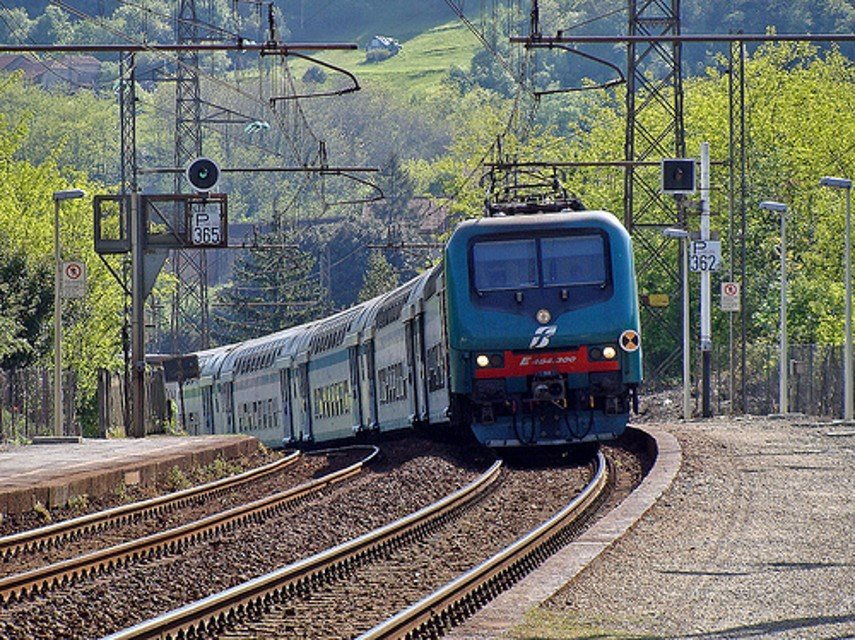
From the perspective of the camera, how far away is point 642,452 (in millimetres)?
25391

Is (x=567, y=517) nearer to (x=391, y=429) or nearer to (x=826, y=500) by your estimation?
(x=826, y=500)

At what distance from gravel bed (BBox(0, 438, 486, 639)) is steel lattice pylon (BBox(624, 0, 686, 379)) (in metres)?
12.2

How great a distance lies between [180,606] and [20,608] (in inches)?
40.8

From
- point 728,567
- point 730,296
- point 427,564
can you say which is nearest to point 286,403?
point 730,296

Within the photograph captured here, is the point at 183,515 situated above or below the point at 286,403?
below

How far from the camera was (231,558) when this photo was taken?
1388cm

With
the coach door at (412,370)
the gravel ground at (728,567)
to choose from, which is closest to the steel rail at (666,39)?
the coach door at (412,370)

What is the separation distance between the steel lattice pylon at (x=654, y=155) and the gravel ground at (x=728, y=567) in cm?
1323

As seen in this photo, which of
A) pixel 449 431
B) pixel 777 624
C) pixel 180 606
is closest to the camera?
pixel 777 624

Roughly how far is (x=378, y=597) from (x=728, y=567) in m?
2.37

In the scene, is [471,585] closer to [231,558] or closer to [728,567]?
[728,567]

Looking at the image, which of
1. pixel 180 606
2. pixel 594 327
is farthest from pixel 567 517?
pixel 594 327

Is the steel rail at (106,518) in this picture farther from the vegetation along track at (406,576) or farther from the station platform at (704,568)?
the station platform at (704,568)

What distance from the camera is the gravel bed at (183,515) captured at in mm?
14695
